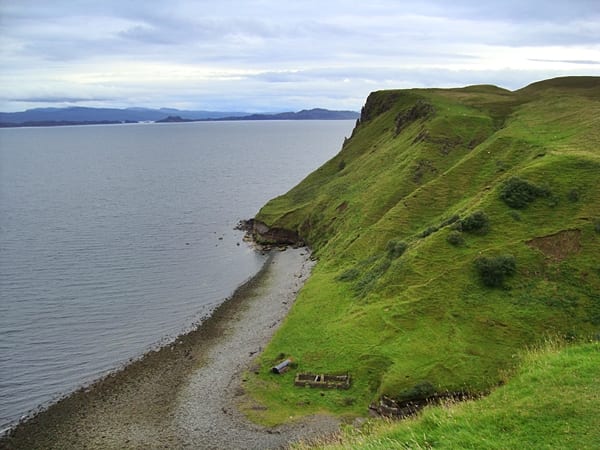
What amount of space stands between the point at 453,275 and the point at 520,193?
53.9 feet

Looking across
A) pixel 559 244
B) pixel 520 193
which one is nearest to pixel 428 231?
pixel 520 193

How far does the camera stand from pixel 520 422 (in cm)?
2183

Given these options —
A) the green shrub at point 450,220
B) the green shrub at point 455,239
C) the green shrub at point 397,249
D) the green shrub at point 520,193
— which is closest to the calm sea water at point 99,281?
the green shrub at point 397,249

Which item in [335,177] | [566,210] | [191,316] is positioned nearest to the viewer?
[566,210]

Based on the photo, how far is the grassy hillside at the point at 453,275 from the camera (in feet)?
156

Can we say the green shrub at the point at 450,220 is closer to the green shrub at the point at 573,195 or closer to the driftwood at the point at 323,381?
the green shrub at the point at 573,195

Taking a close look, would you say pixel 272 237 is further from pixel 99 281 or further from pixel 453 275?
pixel 453 275

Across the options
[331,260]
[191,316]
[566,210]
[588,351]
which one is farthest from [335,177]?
[588,351]

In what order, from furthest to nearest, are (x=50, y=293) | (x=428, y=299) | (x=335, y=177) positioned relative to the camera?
(x=335, y=177) → (x=50, y=293) → (x=428, y=299)

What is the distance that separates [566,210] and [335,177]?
3107 inches

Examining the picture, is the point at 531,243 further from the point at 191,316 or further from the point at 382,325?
the point at 191,316

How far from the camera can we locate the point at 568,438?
20250 mm

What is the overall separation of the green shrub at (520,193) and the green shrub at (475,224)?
452cm

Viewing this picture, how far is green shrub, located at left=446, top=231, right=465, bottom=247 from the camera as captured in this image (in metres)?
60.3
